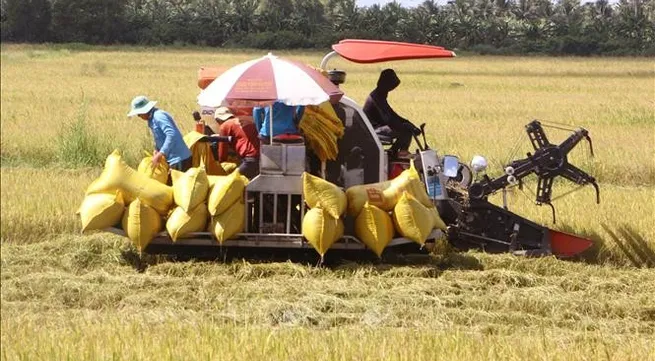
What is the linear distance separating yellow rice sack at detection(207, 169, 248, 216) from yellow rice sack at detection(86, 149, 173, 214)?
38 centimetres

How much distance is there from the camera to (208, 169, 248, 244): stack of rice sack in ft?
27.7

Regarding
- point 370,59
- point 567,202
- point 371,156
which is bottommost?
point 567,202

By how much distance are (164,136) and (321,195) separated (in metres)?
1.53

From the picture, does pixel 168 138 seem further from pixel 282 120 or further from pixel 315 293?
pixel 315 293

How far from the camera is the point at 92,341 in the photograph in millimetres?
5645

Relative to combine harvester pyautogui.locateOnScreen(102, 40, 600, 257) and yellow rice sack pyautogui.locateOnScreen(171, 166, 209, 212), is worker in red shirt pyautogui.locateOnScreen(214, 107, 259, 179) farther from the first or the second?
yellow rice sack pyautogui.locateOnScreen(171, 166, 209, 212)

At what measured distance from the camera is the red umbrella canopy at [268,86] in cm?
848

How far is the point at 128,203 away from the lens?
8539mm

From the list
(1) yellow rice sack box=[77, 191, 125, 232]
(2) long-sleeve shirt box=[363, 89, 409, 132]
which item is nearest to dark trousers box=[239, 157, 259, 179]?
(1) yellow rice sack box=[77, 191, 125, 232]

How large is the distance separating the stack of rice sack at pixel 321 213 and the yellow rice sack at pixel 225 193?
54 cm

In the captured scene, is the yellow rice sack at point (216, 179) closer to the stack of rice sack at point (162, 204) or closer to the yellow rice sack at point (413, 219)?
the stack of rice sack at point (162, 204)

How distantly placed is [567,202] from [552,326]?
412 centimetres

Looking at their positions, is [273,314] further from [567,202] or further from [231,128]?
[567,202]

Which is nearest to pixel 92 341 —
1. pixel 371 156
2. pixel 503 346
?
pixel 503 346
